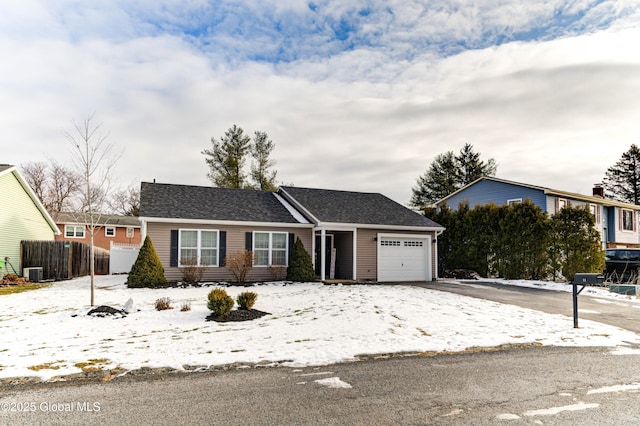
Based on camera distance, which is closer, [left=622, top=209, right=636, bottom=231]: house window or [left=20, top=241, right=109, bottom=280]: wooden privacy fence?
[left=20, top=241, right=109, bottom=280]: wooden privacy fence

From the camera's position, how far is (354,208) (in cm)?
2053

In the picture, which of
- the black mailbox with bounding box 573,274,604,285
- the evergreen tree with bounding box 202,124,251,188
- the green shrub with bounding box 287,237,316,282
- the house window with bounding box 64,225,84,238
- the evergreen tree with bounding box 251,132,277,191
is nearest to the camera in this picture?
the black mailbox with bounding box 573,274,604,285

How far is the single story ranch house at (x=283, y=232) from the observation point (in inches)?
656

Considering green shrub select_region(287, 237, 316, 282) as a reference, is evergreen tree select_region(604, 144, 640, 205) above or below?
above

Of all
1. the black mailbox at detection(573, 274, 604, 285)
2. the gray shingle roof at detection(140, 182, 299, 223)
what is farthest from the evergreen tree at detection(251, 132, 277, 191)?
the black mailbox at detection(573, 274, 604, 285)

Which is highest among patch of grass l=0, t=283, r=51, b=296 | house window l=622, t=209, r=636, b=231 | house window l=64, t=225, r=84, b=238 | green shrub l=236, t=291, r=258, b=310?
house window l=622, t=209, r=636, b=231

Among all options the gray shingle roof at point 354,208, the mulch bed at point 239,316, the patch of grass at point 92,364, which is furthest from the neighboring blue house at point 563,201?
the patch of grass at point 92,364

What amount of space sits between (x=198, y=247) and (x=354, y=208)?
777 centimetres

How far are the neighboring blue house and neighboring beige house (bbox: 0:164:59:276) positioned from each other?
23.1 metres

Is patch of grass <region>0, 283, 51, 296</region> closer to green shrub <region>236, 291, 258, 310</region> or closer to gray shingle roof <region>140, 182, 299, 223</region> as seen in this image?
gray shingle roof <region>140, 182, 299, 223</region>

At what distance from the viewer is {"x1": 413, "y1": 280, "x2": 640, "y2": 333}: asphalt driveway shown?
34.8ft

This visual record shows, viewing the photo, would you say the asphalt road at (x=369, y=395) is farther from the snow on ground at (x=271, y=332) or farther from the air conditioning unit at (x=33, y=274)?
the air conditioning unit at (x=33, y=274)

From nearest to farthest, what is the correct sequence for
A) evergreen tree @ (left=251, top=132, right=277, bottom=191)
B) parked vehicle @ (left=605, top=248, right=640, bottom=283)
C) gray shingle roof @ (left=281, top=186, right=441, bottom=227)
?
1. parked vehicle @ (left=605, top=248, right=640, bottom=283)
2. gray shingle roof @ (left=281, top=186, right=441, bottom=227)
3. evergreen tree @ (left=251, top=132, right=277, bottom=191)

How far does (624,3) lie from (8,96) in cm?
1954
